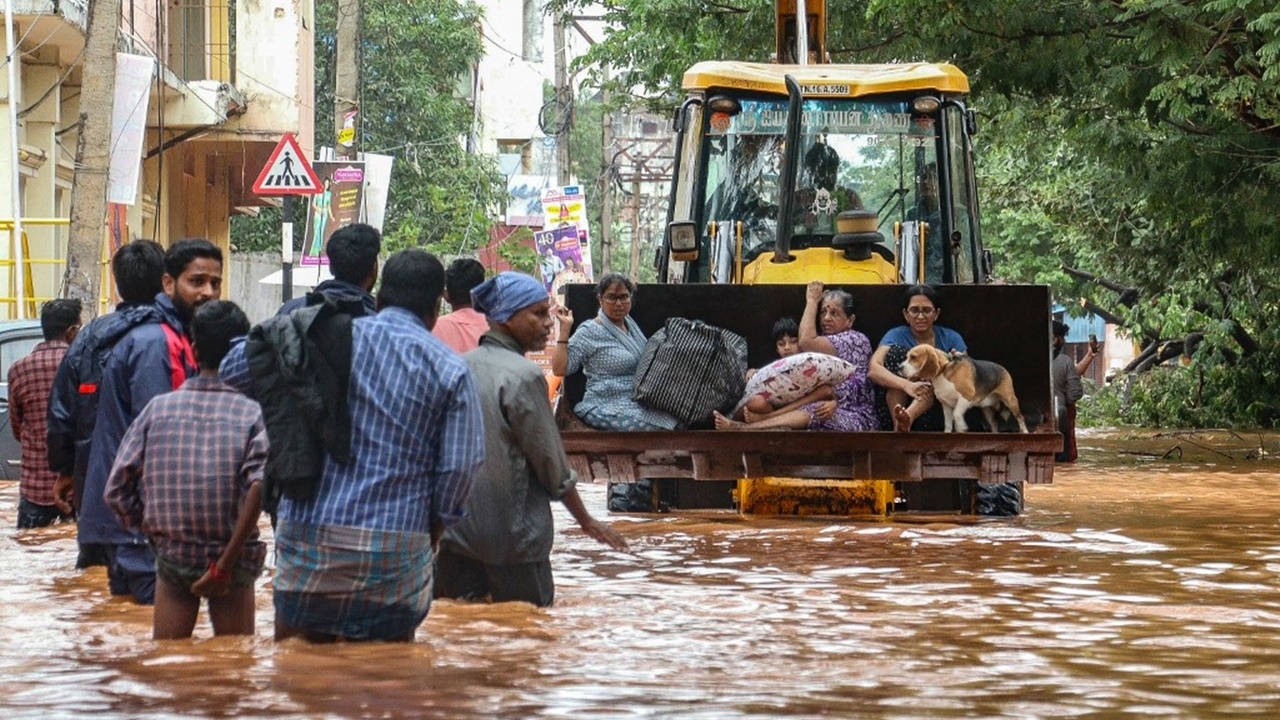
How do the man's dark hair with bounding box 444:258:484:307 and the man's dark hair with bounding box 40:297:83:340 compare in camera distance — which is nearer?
the man's dark hair with bounding box 444:258:484:307

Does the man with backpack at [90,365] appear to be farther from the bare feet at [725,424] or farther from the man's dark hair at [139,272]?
the bare feet at [725,424]

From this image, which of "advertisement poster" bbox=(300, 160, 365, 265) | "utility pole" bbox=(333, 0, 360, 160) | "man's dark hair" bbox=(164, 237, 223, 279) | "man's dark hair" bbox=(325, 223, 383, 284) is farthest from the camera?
"utility pole" bbox=(333, 0, 360, 160)

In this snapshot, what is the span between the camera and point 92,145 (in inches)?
648

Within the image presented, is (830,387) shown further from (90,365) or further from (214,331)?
(214,331)

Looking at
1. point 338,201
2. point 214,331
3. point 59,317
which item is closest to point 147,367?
point 214,331

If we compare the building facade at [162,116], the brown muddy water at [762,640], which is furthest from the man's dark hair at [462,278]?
the building facade at [162,116]

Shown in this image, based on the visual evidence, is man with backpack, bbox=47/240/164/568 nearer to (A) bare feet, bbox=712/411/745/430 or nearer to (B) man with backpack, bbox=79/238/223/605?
(B) man with backpack, bbox=79/238/223/605

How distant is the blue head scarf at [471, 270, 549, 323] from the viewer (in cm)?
713

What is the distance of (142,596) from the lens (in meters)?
7.68

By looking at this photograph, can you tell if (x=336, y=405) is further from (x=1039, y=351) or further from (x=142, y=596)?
(x=1039, y=351)

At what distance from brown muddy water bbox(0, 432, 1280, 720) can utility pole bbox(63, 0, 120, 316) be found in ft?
15.2

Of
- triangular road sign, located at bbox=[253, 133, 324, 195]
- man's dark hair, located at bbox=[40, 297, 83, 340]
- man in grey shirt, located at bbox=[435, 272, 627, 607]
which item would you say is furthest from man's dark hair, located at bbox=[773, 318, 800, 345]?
triangular road sign, located at bbox=[253, 133, 324, 195]

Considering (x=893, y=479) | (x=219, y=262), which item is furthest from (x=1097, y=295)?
(x=219, y=262)

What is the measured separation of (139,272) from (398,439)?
8.20ft
